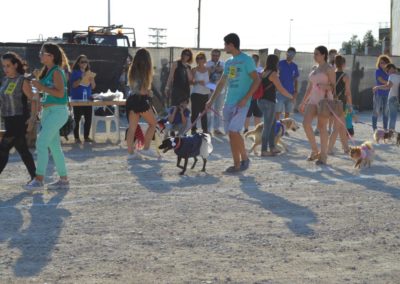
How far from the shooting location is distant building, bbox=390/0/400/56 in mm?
49056

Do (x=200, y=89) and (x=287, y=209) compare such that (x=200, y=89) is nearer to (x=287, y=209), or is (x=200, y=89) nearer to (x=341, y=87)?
(x=341, y=87)

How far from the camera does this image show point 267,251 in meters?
6.41

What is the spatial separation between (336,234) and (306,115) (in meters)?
4.74

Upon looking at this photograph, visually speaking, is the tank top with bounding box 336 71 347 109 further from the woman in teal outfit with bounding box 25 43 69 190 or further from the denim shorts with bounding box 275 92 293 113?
the woman in teal outfit with bounding box 25 43 69 190

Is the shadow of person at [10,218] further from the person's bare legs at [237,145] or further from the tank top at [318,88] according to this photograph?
the tank top at [318,88]

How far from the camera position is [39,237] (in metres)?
6.84

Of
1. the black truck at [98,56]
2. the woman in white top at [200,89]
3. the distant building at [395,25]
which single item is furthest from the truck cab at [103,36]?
the distant building at [395,25]

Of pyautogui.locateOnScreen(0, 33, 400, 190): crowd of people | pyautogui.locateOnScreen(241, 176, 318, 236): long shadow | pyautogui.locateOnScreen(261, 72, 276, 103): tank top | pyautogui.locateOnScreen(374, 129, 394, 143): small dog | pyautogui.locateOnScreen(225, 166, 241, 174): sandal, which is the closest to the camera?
pyautogui.locateOnScreen(241, 176, 318, 236): long shadow

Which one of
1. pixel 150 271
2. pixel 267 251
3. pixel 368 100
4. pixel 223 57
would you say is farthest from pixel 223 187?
pixel 368 100

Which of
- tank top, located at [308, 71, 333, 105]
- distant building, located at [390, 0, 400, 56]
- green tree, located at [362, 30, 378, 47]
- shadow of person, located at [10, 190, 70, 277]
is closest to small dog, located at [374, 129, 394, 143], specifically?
tank top, located at [308, 71, 333, 105]

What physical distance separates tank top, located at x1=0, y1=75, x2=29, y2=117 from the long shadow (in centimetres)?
273

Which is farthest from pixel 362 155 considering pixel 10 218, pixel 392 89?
pixel 10 218

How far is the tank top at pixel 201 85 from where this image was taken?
15.3 metres

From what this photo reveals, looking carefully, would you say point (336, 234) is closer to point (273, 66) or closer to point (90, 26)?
point (273, 66)
